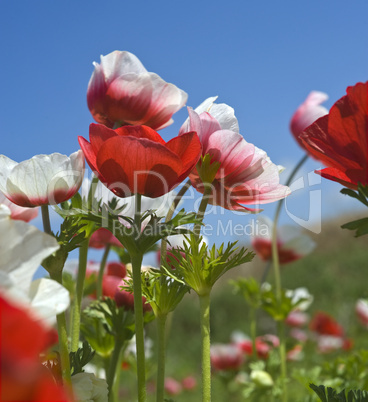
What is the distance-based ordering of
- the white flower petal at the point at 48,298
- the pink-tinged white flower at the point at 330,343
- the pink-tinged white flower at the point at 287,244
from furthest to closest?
the pink-tinged white flower at the point at 330,343, the pink-tinged white flower at the point at 287,244, the white flower petal at the point at 48,298

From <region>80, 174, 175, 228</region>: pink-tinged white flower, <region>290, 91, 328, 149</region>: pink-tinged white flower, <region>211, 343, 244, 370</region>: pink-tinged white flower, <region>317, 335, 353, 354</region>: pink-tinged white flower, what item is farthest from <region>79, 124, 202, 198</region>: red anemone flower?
<region>317, 335, 353, 354</region>: pink-tinged white flower

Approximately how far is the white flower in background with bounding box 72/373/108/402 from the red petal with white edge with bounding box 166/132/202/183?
0.24 m

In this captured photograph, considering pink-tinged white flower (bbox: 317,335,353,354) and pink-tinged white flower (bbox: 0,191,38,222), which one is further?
pink-tinged white flower (bbox: 317,335,353,354)

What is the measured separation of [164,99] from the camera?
31.5 inches

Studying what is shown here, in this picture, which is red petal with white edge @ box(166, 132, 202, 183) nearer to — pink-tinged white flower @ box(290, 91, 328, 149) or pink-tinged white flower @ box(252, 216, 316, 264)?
pink-tinged white flower @ box(290, 91, 328, 149)

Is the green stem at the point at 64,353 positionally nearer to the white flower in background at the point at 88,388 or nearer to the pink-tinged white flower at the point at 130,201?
the white flower in background at the point at 88,388

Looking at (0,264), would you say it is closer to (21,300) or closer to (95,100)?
(21,300)

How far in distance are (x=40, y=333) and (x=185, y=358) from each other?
244 inches

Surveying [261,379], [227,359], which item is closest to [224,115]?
[261,379]

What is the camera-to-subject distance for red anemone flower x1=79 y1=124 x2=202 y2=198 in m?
0.54

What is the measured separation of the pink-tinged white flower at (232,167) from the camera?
2.15 ft

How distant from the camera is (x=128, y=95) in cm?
79

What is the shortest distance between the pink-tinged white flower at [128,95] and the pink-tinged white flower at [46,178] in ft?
0.72

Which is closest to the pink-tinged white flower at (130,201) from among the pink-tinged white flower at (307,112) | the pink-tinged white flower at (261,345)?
the pink-tinged white flower at (307,112)
